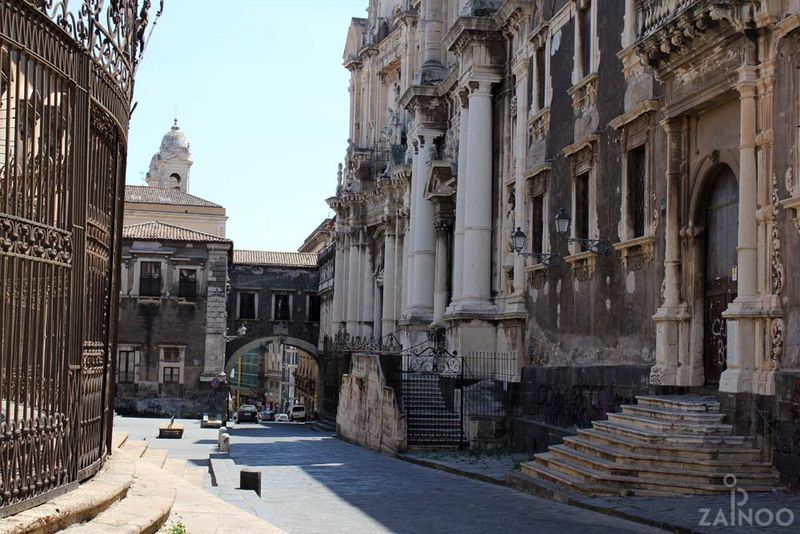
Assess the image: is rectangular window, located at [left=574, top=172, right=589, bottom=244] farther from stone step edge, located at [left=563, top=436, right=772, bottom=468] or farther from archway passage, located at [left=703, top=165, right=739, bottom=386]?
stone step edge, located at [left=563, top=436, right=772, bottom=468]

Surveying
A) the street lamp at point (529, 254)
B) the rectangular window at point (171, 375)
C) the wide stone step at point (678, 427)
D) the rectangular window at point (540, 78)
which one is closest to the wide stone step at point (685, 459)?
the wide stone step at point (678, 427)

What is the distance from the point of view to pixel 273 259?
70875mm

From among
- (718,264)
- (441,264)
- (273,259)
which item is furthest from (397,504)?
(273,259)

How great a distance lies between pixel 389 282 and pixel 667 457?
30.7 meters

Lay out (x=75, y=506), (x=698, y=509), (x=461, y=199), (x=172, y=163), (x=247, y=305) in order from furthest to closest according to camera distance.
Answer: (x=172, y=163) → (x=247, y=305) → (x=461, y=199) → (x=698, y=509) → (x=75, y=506)

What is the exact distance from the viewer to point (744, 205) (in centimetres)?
1405

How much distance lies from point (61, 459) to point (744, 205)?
958 centimetres

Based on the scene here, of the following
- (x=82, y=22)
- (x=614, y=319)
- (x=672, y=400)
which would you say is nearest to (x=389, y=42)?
(x=614, y=319)

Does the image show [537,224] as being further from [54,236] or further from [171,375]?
[171,375]

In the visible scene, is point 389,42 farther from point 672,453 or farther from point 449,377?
point 672,453

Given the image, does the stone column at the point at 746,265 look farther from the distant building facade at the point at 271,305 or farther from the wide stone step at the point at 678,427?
the distant building facade at the point at 271,305

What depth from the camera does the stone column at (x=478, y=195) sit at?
92.1 feet

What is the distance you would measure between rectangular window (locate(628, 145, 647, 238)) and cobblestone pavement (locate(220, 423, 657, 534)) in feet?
15.8

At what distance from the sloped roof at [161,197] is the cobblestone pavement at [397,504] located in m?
55.4
